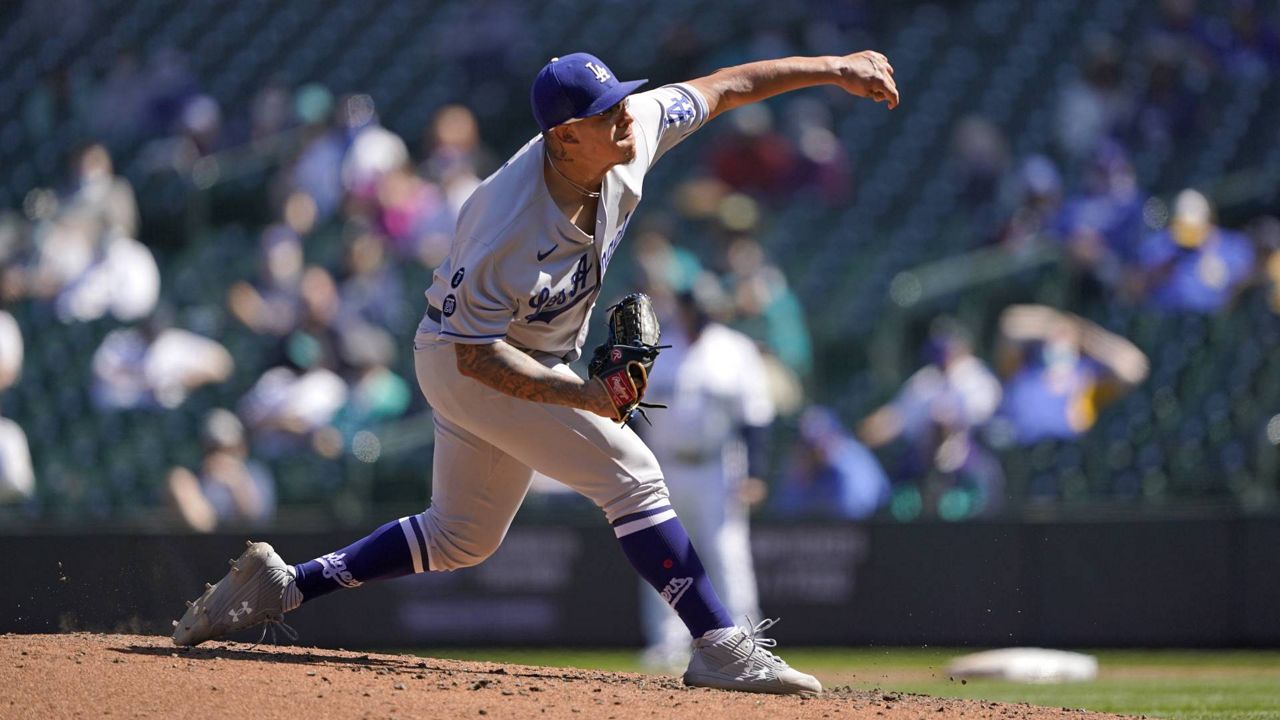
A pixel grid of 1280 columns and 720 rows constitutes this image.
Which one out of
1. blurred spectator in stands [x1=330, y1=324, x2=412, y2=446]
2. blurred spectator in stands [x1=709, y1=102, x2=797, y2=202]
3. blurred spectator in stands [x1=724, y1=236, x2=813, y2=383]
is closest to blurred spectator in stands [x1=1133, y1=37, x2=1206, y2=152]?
blurred spectator in stands [x1=709, y1=102, x2=797, y2=202]

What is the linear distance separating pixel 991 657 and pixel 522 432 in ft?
12.7

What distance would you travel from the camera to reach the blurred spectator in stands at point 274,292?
416 inches

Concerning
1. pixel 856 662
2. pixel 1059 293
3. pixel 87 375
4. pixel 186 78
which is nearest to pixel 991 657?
pixel 856 662

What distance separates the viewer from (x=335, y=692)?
4422mm

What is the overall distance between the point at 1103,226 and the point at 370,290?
4.53 meters

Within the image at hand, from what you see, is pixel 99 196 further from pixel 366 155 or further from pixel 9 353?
pixel 366 155

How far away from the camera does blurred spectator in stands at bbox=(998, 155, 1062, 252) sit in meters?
10.5

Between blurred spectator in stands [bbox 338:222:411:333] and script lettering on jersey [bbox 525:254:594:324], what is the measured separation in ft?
19.1

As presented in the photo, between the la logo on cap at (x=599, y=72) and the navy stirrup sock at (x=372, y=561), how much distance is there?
1420 mm

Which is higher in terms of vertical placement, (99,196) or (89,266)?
(99,196)

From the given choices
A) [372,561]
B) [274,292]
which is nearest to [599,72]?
[372,561]

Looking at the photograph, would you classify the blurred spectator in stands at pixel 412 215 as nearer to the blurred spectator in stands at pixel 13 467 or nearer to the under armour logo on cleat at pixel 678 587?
the blurred spectator in stands at pixel 13 467

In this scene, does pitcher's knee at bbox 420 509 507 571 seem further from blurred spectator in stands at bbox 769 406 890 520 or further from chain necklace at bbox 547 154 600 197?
blurred spectator in stands at bbox 769 406 890 520

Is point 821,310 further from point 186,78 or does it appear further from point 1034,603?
point 186,78
